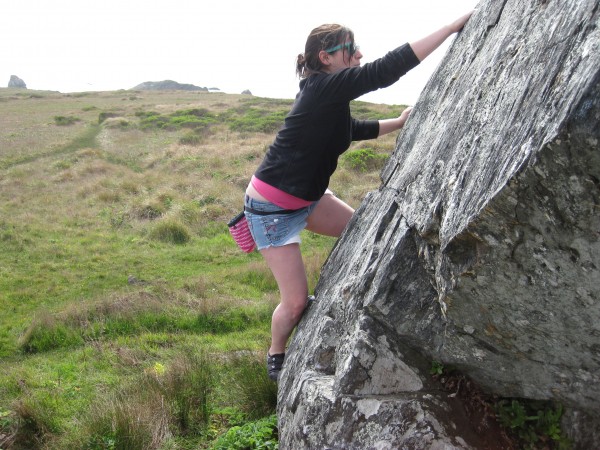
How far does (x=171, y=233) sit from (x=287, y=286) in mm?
9463

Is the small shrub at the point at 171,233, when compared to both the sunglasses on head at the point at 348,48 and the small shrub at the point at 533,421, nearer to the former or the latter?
the sunglasses on head at the point at 348,48

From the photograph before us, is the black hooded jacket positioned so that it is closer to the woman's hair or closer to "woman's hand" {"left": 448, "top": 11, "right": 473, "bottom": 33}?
the woman's hair

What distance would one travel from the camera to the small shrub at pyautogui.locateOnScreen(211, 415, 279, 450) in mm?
4562

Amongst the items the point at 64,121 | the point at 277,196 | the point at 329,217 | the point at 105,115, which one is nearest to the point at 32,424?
the point at 277,196

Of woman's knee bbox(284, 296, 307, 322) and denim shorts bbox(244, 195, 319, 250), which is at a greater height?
denim shorts bbox(244, 195, 319, 250)

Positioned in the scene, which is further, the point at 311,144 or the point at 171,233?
the point at 171,233

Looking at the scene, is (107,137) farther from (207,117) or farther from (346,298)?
(346,298)

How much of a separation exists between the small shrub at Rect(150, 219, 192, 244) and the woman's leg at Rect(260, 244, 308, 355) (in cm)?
887

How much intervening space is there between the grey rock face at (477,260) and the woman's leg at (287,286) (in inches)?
6.7

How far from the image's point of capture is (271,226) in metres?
4.50

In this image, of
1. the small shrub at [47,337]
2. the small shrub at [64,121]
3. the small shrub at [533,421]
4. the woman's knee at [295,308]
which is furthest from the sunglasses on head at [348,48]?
the small shrub at [64,121]

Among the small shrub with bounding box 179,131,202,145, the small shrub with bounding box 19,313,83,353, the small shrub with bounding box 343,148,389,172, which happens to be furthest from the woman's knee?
the small shrub with bounding box 179,131,202,145

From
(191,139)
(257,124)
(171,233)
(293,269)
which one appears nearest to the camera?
(293,269)

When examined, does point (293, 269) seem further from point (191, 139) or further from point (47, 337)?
point (191, 139)
